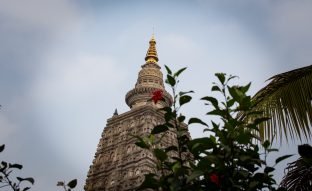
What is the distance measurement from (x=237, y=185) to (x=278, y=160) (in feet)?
1.73

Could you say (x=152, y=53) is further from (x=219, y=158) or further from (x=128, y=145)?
(x=219, y=158)

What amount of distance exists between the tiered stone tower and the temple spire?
3.20 meters

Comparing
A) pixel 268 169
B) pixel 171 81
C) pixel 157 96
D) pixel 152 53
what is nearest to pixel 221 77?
pixel 171 81

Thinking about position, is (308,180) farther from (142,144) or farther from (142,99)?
(142,99)

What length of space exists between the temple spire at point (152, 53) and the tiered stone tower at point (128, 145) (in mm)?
3195

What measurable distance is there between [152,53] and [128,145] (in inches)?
587

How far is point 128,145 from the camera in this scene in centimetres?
3488

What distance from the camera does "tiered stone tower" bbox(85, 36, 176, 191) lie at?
1257 inches

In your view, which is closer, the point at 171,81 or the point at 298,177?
the point at 171,81

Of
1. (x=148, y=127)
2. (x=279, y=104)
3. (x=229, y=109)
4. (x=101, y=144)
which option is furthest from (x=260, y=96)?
(x=101, y=144)

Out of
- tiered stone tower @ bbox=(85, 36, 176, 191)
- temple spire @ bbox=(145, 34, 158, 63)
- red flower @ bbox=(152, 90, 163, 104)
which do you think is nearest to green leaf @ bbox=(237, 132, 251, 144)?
red flower @ bbox=(152, 90, 163, 104)

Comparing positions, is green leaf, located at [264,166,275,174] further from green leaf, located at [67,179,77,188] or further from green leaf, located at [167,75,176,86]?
green leaf, located at [67,179,77,188]

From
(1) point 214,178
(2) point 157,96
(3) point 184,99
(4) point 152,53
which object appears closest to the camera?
(1) point 214,178

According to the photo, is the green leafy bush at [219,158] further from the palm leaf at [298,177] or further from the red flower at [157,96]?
the palm leaf at [298,177]
